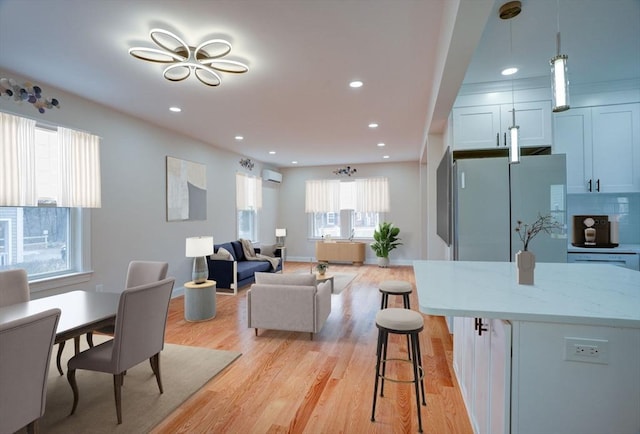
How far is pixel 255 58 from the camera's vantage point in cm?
282

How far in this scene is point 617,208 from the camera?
12.3 feet

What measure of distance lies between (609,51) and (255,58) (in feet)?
10.5

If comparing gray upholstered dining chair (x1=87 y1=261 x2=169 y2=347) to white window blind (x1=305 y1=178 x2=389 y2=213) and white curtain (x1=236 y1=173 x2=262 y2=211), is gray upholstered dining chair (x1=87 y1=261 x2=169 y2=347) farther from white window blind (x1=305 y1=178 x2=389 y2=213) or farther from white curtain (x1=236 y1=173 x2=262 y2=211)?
white window blind (x1=305 y1=178 x2=389 y2=213)

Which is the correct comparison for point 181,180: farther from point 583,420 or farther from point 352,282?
point 583,420

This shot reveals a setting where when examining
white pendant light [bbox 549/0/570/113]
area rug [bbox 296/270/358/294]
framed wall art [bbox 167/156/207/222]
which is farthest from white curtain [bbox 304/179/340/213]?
white pendant light [bbox 549/0/570/113]

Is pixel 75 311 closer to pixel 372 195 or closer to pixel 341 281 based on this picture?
pixel 341 281

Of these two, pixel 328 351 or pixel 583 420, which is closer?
pixel 583 420

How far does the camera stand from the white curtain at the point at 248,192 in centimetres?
720

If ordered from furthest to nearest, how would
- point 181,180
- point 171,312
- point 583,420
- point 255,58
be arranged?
point 181,180 → point 171,312 → point 255,58 → point 583,420

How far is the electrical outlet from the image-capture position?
3.99 feet

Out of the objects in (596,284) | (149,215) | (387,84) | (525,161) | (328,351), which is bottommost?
(328,351)

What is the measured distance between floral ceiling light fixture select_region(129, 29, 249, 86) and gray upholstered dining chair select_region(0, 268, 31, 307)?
6.50 ft

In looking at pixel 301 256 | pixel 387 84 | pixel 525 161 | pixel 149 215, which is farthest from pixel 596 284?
pixel 301 256

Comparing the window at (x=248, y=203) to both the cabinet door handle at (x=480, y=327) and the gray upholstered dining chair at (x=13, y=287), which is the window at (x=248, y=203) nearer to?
the gray upholstered dining chair at (x=13, y=287)
